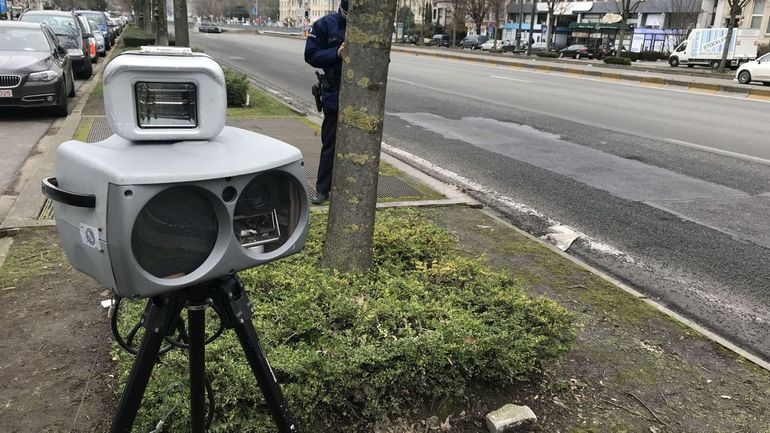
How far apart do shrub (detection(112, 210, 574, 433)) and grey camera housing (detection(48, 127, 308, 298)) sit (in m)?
0.89

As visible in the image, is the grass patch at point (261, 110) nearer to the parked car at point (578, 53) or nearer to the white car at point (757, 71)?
the white car at point (757, 71)

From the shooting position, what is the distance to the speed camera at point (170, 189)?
4.88ft

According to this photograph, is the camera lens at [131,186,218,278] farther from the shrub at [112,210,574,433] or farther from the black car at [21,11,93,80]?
the black car at [21,11,93,80]

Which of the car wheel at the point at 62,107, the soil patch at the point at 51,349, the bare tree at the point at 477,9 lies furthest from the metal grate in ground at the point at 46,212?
the bare tree at the point at 477,9

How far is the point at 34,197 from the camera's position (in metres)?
5.48

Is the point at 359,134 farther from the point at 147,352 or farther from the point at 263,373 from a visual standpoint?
the point at 147,352

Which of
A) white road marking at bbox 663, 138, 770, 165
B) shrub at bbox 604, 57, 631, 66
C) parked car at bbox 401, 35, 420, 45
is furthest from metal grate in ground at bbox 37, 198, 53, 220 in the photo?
parked car at bbox 401, 35, 420, 45

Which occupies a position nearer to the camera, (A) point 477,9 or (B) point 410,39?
(A) point 477,9

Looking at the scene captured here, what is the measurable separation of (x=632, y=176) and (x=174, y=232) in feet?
23.5

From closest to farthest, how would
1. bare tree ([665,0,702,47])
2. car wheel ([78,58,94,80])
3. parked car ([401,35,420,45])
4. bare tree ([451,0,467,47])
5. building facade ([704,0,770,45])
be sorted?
1. car wheel ([78,58,94,80])
2. building facade ([704,0,770,45])
3. bare tree ([665,0,702,47])
4. bare tree ([451,0,467,47])
5. parked car ([401,35,420,45])

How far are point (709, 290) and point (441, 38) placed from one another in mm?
64279

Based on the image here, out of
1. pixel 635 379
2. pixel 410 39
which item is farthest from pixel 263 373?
pixel 410 39

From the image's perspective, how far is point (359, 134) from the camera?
129 inches

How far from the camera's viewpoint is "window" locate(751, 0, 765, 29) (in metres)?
46.2
